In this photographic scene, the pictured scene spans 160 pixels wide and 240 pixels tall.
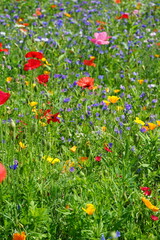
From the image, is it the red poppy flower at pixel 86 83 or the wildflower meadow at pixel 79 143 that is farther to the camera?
the red poppy flower at pixel 86 83

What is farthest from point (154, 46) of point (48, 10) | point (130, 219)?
point (130, 219)

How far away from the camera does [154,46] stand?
13.8ft

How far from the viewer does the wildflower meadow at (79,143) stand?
1.74 m

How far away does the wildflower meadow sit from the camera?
68.7 inches

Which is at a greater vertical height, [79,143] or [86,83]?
[86,83]

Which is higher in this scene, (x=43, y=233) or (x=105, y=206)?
(x=105, y=206)

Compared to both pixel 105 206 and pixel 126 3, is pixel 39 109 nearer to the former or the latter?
pixel 105 206

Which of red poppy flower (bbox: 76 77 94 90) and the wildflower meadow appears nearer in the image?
the wildflower meadow

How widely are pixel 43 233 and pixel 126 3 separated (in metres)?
3.83

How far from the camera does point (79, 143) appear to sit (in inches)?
95.6

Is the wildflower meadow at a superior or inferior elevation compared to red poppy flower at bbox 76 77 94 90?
inferior

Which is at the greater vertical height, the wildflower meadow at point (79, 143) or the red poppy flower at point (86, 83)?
the red poppy flower at point (86, 83)

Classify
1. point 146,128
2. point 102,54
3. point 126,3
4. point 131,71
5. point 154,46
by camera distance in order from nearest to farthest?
point 146,128 < point 131,71 < point 102,54 < point 154,46 < point 126,3

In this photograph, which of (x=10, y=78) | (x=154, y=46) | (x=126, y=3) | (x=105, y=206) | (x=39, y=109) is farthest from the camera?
(x=126, y=3)
